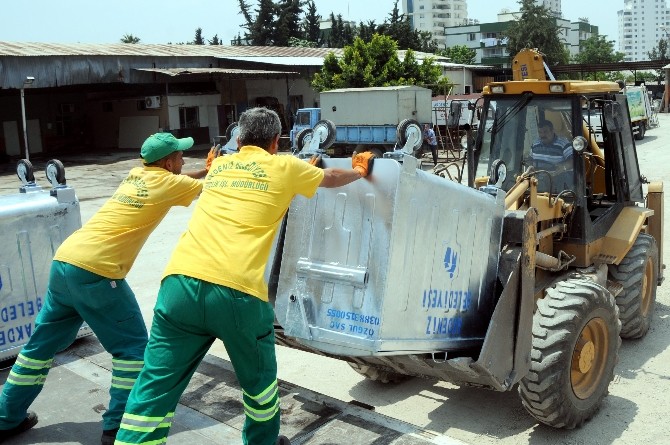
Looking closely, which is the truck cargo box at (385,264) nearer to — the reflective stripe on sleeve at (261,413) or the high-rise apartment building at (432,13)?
the reflective stripe on sleeve at (261,413)

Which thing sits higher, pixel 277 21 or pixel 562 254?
pixel 277 21

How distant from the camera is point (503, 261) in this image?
14.3ft

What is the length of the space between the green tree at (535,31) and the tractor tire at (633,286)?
230 ft

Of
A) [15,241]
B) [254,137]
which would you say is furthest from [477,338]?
[15,241]

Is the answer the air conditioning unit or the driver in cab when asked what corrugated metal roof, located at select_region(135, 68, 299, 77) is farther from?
the driver in cab

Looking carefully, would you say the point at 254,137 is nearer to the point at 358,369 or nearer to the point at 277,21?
the point at 358,369

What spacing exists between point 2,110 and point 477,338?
3166 cm

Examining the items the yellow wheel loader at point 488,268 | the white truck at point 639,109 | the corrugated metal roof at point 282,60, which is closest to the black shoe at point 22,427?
the yellow wheel loader at point 488,268

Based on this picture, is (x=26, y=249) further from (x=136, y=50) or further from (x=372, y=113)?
(x=136, y=50)

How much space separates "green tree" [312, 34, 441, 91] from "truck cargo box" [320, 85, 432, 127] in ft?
9.48

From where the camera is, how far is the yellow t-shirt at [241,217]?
123 inches

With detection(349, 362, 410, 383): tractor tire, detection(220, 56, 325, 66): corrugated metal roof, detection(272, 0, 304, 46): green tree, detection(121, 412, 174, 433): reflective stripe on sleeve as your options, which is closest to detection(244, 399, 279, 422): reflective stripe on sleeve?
detection(121, 412, 174, 433): reflective stripe on sleeve

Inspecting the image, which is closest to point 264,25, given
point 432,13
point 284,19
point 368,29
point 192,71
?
point 284,19

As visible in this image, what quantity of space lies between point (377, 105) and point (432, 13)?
5552 inches
